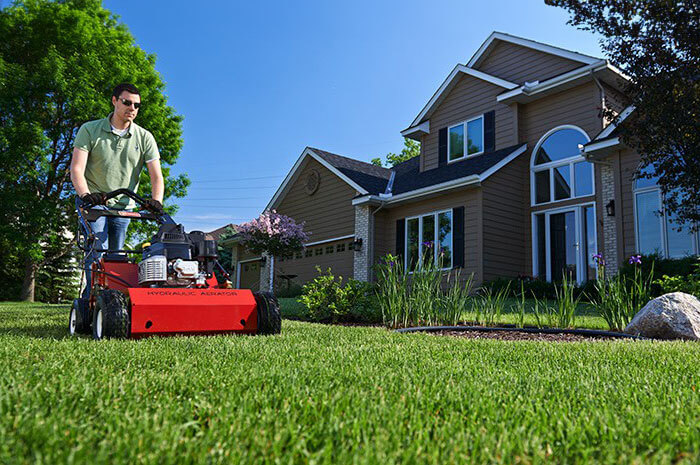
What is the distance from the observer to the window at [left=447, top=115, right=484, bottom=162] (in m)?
15.5

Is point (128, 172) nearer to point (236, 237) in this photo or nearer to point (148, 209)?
point (148, 209)

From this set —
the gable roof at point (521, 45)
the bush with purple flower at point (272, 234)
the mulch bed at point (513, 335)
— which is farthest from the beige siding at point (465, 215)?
the mulch bed at point (513, 335)

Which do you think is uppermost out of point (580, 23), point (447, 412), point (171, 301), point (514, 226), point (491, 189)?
point (580, 23)

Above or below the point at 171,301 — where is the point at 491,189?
above

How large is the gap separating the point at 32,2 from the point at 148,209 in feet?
54.7

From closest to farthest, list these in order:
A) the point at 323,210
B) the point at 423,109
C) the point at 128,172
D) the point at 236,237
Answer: the point at 128,172 < the point at 423,109 < the point at 323,210 < the point at 236,237

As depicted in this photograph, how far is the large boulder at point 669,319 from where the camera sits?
544cm

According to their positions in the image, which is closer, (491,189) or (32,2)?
(491,189)

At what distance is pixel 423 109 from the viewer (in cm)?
1700

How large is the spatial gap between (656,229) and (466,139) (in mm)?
6320

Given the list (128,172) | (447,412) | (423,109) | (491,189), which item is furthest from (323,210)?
(447,412)

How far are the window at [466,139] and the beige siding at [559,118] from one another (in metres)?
1.40

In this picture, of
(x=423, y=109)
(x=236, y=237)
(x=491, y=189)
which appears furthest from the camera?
(x=236, y=237)

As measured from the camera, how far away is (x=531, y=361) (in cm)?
328
